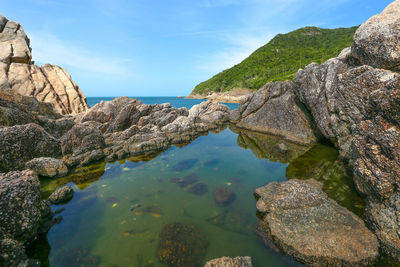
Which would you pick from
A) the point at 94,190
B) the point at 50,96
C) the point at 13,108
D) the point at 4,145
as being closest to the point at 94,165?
the point at 94,190

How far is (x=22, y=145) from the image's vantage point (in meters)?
16.2

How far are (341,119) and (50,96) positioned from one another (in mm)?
58263

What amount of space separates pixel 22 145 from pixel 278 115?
33.5 m

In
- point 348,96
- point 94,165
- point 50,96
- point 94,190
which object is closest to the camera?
point 94,190

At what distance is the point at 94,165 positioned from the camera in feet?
63.6

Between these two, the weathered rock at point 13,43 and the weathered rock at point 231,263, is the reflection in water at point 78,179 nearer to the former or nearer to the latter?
the weathered rock at point 231,263

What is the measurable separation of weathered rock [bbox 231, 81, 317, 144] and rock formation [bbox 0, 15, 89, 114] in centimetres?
4518

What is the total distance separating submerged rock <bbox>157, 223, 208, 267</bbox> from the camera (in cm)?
793

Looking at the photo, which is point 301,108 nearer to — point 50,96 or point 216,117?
point 216,117

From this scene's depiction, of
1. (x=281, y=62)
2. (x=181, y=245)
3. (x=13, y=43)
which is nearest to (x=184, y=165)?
(x=181, y=245)

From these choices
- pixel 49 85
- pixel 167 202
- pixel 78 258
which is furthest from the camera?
pixel 49 85

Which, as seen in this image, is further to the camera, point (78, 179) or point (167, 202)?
point (78, 179)

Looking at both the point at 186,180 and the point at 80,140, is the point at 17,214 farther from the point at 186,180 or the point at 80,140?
the point at 80,140

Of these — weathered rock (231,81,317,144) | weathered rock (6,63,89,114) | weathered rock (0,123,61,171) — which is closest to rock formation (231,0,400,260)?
weathered rock (231,81,317,144)
